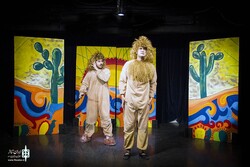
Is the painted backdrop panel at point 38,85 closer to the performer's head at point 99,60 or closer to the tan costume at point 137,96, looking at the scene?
the performer's head at point 99,60

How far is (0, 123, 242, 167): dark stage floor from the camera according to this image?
374 centimetres

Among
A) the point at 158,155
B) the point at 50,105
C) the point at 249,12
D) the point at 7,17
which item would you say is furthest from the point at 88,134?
the point at 249,12

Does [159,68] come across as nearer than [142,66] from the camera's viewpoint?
No

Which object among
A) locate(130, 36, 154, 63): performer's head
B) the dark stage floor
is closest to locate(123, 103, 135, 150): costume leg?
the dark stage floor

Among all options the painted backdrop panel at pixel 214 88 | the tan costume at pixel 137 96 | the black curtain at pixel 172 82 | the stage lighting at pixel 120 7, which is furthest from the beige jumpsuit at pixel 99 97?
the black curtain at pixel 172 82

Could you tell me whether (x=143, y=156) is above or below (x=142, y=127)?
below

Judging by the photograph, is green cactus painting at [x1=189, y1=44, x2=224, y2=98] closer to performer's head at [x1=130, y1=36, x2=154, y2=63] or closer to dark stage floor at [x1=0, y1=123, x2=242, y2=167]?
dark stage floor at [x1=0, y1=123, x2=242, y2=167]

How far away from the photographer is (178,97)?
257 inches

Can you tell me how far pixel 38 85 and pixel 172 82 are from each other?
3.05m

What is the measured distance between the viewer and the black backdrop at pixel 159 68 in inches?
222

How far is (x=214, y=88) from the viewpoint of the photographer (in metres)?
4.91

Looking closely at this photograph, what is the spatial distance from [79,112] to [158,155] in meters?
2.49

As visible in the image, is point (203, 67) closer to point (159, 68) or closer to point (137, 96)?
point (159, 68)

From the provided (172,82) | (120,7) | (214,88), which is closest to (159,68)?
(172,82)
